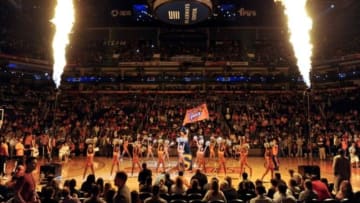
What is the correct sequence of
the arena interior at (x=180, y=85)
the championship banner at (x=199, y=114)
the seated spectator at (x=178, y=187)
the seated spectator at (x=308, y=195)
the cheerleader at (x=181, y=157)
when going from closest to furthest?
the seated spectator at (x=308, y=195), the seated spectator at (x=178, y=187), the cheerleader at (x=181, y=157), the championship banner at (x=199, y=114), the arena interior at (x=180, y=85)

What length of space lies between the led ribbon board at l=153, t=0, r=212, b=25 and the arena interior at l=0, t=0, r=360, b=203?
0.13 metres

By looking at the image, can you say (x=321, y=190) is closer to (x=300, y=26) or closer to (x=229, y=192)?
(x=229, y=192)

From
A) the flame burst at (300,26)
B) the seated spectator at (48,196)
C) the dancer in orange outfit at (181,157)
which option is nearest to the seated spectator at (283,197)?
the seated spectator at (48,196)

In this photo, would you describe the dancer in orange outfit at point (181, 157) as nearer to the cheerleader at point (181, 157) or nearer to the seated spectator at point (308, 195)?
the cheerleader at point (181, 157)

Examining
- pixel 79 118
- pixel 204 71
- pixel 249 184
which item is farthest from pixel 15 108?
pixel 249 184

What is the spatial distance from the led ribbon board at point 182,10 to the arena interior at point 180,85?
0.42ft

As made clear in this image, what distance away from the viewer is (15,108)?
25.7 m

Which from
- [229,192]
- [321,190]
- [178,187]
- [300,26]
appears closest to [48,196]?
[178,187]

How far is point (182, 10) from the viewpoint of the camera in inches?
555

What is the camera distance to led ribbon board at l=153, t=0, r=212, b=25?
1306 centimetres

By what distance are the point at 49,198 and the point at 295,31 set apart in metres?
10.2

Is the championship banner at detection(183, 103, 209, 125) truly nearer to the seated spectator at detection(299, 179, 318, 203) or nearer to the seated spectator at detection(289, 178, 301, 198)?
the seated spectator at detection(289, 178, 301, 198)

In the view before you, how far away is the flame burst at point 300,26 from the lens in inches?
434

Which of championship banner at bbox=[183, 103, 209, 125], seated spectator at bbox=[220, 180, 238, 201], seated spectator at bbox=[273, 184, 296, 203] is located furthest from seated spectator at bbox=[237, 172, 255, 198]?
championship banner at bbox=[183, 103, 209, 125]
